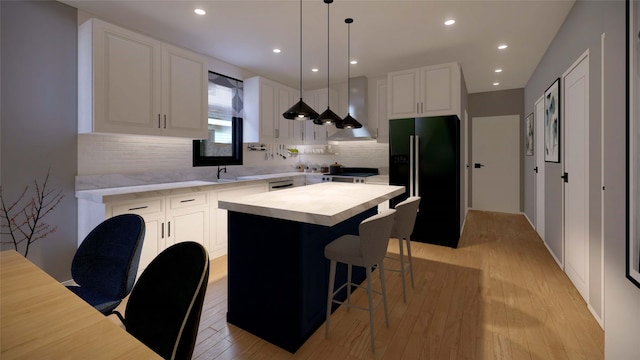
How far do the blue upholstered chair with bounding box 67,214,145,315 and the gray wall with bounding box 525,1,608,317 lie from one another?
99.9 inches

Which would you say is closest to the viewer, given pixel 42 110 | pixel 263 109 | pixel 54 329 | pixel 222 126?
pixel 54 329

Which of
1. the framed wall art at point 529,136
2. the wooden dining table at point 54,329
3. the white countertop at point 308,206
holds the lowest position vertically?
the wooden dining table at point 54,329

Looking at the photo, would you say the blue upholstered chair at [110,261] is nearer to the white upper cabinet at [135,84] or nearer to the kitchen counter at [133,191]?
the kitchen counter at [133,191]

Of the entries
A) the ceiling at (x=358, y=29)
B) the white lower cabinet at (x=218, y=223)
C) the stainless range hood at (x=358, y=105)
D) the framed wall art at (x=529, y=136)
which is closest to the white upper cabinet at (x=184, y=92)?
the ceiling at (x=358, y=29)

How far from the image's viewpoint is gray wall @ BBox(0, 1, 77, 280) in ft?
8.04

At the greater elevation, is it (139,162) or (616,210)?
(139,162)

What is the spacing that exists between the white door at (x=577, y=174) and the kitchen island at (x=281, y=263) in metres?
1.89

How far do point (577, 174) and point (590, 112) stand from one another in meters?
0.60

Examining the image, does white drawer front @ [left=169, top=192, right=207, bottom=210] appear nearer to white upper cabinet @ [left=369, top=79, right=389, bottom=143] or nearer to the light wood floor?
the light wood floor

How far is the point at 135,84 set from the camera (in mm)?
2980

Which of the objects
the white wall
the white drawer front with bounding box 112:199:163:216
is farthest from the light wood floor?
the white drawer front with bounding box 112:199:163:216

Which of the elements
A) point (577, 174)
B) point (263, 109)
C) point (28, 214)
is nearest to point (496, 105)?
point (577, 174)

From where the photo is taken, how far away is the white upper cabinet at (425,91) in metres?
3.98

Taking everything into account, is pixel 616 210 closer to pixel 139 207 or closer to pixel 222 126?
pixel 139 207
